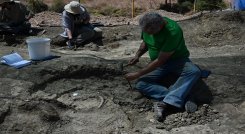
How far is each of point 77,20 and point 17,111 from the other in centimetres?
370

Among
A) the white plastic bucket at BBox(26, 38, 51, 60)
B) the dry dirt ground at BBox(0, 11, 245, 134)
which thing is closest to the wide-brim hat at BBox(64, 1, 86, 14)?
the white plastic bucket at BBox(26, 38, 51, 60)

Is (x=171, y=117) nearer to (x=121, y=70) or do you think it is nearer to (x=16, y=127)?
(x=121, y=70)

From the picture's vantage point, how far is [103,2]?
74.6ft

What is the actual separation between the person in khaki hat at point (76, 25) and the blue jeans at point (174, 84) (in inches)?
124

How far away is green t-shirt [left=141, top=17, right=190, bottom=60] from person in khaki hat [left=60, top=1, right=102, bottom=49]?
10.2 ft

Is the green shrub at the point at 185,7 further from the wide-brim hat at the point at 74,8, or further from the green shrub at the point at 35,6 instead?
the wide-brim hat at the point at 74,8

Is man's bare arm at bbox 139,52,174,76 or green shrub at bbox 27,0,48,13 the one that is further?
green shrub at bbox 27,0,48,13

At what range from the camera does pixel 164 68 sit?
512cm

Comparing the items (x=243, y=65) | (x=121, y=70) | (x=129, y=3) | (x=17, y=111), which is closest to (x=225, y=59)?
(x=243, y=65)

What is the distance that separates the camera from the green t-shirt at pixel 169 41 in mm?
4836

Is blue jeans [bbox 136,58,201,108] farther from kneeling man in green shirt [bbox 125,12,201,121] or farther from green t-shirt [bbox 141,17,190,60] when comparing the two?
green t-shirt [bbox 141,17,190,60]

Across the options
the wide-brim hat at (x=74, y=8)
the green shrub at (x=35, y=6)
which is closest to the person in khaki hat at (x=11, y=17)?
the wide-brim hat at (x=74, y=8)

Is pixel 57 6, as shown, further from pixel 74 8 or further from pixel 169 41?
pixel 169 41

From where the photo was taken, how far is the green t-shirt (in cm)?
484
